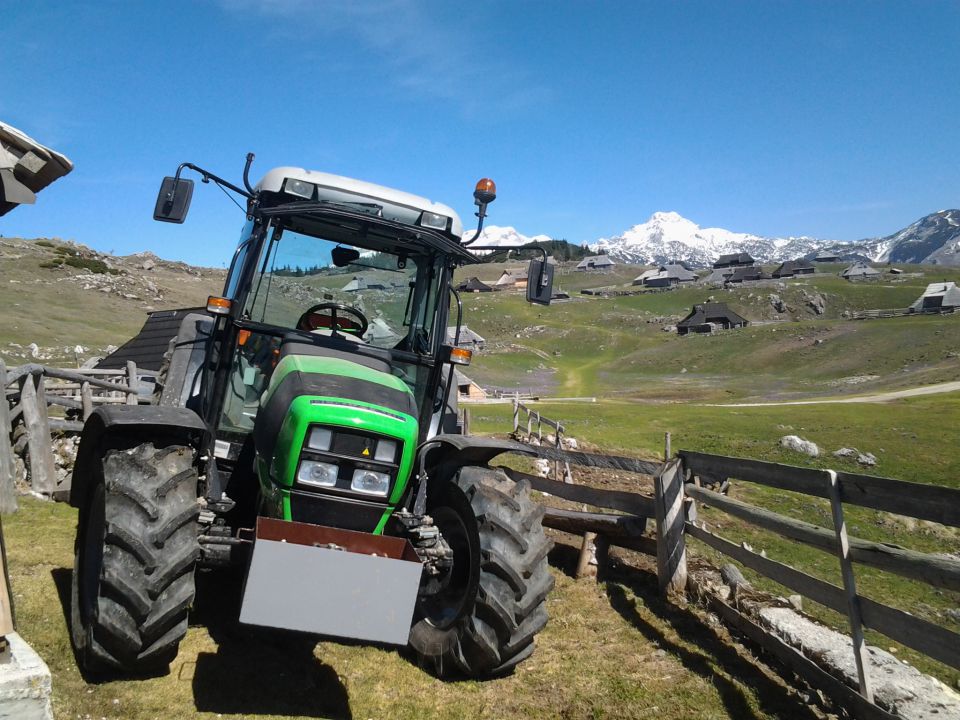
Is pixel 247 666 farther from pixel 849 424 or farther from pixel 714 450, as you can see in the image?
pixel 849 424

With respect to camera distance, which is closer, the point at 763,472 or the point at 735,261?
the point at 763,472

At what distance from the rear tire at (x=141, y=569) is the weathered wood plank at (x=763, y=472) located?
403cm

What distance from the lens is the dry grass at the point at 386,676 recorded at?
402 cm

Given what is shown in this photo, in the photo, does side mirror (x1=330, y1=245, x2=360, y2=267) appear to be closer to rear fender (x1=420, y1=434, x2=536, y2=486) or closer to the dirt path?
rear fender (x1=420, y1=434, x2=536, y2=486)

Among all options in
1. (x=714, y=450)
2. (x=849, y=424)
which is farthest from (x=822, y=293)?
(x=714, y=450)

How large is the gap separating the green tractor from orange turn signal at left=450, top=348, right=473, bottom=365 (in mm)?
23

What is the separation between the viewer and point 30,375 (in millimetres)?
9430

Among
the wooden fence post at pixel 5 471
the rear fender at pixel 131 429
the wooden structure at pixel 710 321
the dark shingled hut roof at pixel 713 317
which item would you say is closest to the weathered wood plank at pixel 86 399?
the wooden fence post at pixel 5 471

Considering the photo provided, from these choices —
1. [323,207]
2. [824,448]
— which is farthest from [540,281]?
[824,448]

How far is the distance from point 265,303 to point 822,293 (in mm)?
115182

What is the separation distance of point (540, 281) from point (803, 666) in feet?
11.5

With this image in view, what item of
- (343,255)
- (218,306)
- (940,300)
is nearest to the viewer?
(218,306)

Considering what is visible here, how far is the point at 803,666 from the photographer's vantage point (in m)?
4.76

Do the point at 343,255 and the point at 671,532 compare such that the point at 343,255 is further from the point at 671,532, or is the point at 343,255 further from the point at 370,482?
the point at 671,532
